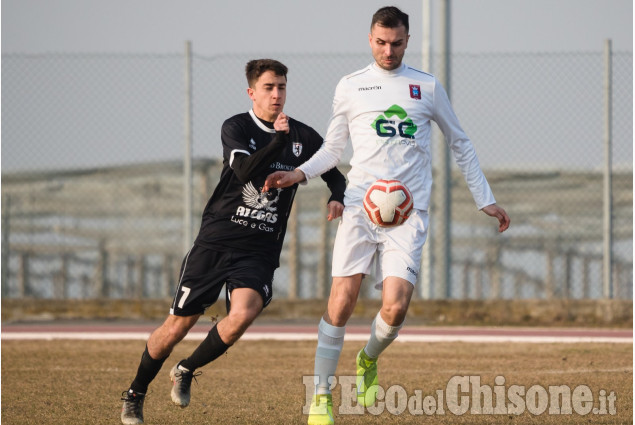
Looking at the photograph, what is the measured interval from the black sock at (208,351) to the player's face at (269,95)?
4.18ft

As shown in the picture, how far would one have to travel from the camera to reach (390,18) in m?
6.23

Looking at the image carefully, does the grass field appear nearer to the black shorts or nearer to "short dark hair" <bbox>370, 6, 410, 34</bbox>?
the black shorts

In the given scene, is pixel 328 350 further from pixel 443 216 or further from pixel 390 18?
pixel 443 216

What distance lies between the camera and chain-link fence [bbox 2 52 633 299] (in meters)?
12.8

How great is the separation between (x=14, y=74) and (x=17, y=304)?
8.99ft

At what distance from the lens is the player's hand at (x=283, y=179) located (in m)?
6.11

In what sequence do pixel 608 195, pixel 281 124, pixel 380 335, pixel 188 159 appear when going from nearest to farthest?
pixel 281 124 < pixel 380 335 < pixel 608 195 < pixel 188 159

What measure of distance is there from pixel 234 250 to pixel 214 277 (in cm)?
19

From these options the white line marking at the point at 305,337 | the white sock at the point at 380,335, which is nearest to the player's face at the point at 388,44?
the white sock at the point at 380,335

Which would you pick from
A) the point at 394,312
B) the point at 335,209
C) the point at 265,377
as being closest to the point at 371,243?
the point at 335,209

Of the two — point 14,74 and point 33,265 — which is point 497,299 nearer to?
point 33,265

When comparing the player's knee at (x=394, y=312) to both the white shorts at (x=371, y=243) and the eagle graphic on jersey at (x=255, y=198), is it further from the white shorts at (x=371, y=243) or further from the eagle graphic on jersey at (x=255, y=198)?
the eagle graphic on jersey at (x=255, y=198)

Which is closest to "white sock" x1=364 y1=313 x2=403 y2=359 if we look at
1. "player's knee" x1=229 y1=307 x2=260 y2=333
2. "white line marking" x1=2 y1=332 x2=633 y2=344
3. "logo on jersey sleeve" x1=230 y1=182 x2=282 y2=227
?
"player's knee" x1=229 y1=307 x2=260 y2=333

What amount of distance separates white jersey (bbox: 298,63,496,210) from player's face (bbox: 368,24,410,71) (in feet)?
0.23
